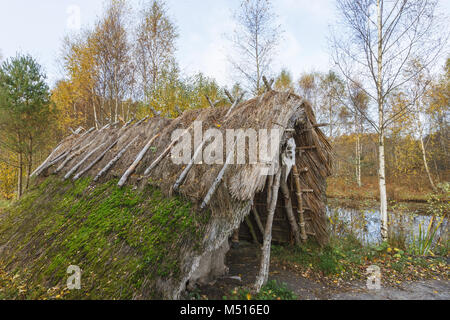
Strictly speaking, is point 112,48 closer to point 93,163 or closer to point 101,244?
point 93,163

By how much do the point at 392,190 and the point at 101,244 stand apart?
51.7ft

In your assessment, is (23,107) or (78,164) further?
(23,107)

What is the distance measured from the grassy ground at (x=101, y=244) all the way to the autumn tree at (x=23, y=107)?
6624mm

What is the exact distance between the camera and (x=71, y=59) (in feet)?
41.0

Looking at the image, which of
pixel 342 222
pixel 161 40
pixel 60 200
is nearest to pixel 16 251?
pixel 60 200

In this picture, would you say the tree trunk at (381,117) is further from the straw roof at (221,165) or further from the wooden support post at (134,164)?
the wooden support post at (134,164)

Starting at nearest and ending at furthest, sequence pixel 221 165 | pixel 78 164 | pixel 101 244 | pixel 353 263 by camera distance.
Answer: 1. pixel 101 244
2. pixel 221 165
3. pixel 353 263
4. pixel 78 164

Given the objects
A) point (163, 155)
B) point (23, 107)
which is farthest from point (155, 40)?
point (163, 155)

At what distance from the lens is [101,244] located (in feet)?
11.1

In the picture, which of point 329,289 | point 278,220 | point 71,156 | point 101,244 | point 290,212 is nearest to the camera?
point 101,244

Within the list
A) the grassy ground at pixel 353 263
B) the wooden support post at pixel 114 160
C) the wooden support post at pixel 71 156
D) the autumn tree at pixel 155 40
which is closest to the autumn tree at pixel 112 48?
the autumn tree at pixel 155 40

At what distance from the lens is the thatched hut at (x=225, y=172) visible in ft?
11.0
